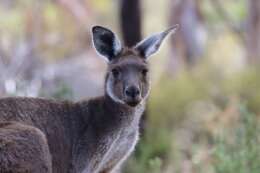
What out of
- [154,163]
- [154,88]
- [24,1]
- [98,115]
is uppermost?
[98,115]

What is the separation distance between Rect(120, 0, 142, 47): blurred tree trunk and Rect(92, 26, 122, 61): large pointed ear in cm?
468

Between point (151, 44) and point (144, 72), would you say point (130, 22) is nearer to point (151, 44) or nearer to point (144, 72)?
point (151, 44)

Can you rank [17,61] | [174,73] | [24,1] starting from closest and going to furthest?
1. [17,61]
2. [174,73]
3. [24,1]

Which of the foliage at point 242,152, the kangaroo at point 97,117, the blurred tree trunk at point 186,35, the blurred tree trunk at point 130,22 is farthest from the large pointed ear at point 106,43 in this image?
the blurred tree trunk at point 186,35

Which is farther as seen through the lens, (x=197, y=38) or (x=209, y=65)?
(x=197, y=38)

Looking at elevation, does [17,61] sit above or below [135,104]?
below

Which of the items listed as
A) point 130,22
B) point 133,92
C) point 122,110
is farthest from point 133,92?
point 130,22

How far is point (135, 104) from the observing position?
691cm

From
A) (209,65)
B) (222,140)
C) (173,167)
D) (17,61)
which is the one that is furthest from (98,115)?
(209,65)

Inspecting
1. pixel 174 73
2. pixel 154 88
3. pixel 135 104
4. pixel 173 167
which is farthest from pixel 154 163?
pixel 174 73

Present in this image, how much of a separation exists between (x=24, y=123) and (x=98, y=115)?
2.58 feet

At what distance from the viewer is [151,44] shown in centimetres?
727

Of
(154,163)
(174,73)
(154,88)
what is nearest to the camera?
(154,163)

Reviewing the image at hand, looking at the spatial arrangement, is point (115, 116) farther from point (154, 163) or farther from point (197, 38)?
point (197, 38)
